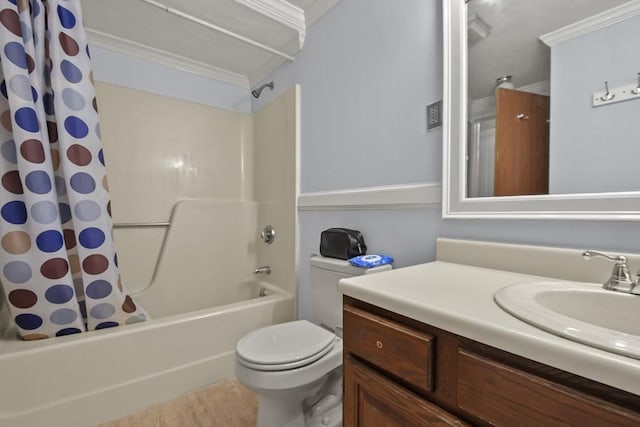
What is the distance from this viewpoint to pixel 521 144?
0.85 m

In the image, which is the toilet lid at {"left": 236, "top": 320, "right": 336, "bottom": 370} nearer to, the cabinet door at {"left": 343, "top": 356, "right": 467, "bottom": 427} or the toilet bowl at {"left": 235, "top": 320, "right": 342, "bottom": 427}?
the toilet bowl at {"left": 235, "top": 320, "right": 342, "bottom": 427}

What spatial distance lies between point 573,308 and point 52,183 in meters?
1.78

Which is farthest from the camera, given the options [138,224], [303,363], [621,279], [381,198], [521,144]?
[138,224]

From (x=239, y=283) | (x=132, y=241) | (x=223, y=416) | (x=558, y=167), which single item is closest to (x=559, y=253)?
(x=558, y=167)

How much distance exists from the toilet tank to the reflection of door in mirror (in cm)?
52

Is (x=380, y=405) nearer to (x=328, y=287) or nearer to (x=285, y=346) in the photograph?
(x=285, y=346)

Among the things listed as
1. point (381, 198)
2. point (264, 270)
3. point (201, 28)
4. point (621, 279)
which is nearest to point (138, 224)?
point (264, 270)

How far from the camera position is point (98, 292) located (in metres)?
1.23

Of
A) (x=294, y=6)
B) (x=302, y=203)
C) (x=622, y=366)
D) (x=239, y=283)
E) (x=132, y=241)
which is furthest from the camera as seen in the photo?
(x=239, y=283)

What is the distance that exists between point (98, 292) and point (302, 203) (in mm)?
1107

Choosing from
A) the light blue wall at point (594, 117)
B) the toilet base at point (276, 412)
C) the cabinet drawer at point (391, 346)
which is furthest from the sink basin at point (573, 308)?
the toilet base at point (276, 412)


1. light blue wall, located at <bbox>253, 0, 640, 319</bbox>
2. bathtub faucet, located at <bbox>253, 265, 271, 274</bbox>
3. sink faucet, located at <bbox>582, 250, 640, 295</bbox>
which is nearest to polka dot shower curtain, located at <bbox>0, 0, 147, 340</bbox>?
bathtub faucet, located at <bbox>253, 265, 271, 274</bbox>

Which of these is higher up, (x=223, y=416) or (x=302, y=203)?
(x=302, y=203)

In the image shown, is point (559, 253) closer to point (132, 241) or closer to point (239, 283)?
point (239, 283)
